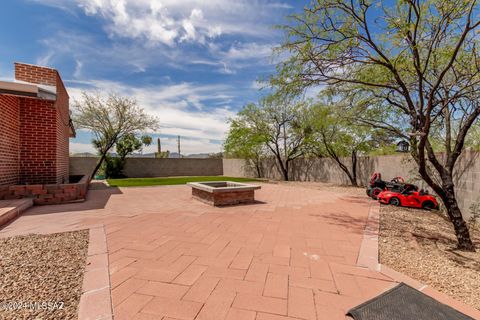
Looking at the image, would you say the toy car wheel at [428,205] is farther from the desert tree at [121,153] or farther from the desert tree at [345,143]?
the desert tree at [121,153]

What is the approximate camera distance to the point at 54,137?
19.4 feet

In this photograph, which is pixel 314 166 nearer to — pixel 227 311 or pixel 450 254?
pixel 450 254

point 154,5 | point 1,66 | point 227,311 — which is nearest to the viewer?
point 227,311

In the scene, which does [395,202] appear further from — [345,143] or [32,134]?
[32,134]

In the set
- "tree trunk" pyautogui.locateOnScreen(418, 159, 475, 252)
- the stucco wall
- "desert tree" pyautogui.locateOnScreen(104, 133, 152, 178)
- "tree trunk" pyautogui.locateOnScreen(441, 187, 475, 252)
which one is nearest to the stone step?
"tree trunk" pyautogui.locateOnScreen(418, 159, 475, 252)

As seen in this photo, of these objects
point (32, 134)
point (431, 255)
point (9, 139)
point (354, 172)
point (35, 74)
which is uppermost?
point (35, 74)

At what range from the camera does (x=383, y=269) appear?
95.4 inches

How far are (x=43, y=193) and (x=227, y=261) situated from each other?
18.2 feet

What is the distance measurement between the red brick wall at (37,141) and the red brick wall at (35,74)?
1.77 feet

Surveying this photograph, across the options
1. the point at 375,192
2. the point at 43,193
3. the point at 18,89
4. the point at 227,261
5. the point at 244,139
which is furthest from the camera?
the point at 244,139

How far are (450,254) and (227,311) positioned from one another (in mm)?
3695

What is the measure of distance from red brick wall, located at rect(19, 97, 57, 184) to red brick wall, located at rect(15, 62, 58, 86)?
0.54m

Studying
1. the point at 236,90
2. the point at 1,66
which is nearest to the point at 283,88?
the point at 1,66

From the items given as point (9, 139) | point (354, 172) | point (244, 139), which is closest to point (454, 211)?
point (354, 172)
